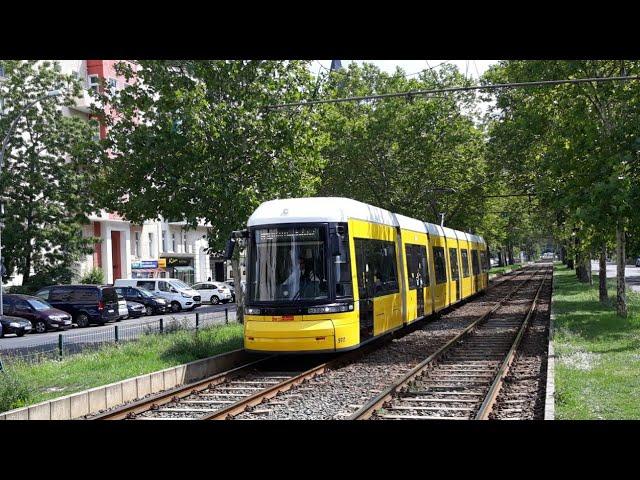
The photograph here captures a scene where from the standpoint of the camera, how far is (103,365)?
15312 mm

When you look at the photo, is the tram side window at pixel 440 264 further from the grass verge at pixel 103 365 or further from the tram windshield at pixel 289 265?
the tram windshield at pixel 289 265

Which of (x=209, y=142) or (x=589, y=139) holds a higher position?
(x=209, y=142)

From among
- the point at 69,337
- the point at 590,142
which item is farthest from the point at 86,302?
the point at 590,142

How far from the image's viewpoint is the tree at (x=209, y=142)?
2222 cm

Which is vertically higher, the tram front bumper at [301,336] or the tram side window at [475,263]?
the tram side window at [475,263]

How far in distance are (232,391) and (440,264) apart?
14.7m

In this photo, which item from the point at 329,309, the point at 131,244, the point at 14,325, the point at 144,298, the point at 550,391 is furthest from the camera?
the point at 131,244

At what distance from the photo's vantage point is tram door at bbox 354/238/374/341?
1579 centimetres

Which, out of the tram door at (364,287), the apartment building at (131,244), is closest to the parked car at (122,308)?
the apartment building at (131,244)

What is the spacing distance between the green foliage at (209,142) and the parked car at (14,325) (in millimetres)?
8074

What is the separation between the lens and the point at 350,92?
4003cm

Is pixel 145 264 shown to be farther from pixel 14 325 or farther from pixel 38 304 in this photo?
pixel 14 325
